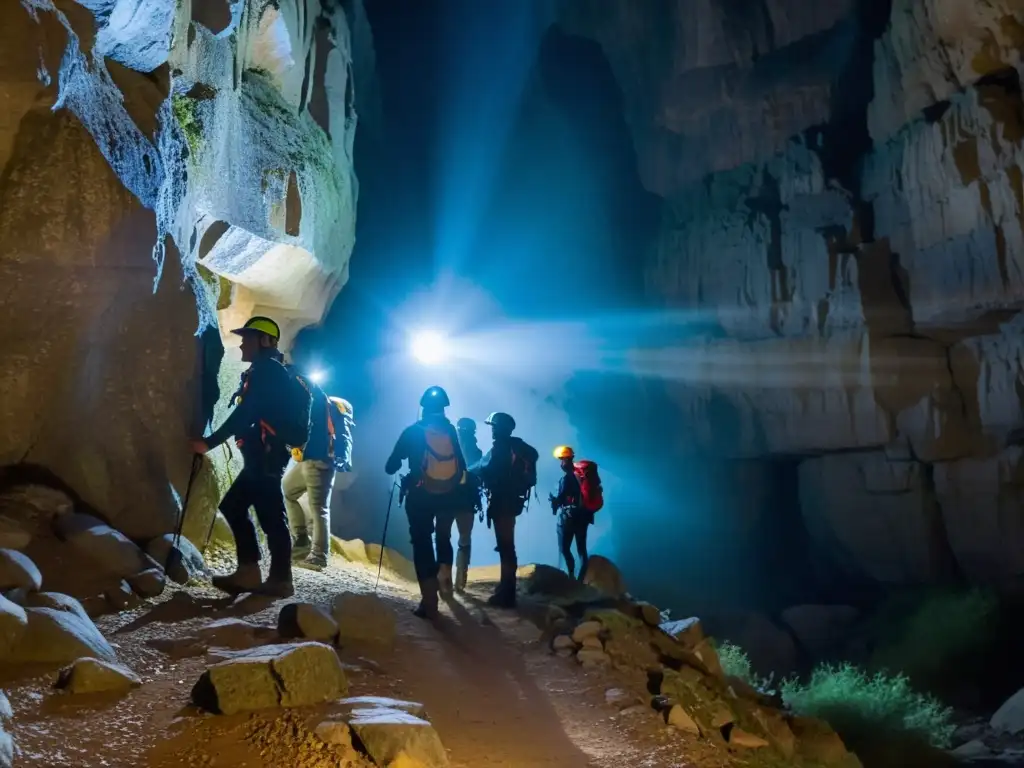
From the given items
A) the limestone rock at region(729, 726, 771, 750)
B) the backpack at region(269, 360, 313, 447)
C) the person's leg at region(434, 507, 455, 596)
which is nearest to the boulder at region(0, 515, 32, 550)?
the backpack at region(269, 360, 313, 447)

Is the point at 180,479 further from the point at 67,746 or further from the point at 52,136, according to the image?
the point at 67,746

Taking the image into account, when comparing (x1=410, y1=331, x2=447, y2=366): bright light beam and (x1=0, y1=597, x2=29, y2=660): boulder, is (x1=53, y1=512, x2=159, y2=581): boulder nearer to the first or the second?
(x1=0, y1=597, x2=29, y2=660): boulder

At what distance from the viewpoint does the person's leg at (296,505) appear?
859 cm

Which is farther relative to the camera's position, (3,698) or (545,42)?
(545,42)

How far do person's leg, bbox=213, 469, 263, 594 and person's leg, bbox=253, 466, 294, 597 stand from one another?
81 mm

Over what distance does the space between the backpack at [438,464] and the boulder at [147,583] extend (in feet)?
6.81

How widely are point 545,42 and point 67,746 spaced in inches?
1066

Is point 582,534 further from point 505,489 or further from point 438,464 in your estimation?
point 438,464

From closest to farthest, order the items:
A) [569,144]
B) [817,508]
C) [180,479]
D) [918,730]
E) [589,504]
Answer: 1. [180,479]
2. [918,730]
3. [589,504]
4. [817,508]
5. [569,144]

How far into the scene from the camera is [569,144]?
25812 millimetres

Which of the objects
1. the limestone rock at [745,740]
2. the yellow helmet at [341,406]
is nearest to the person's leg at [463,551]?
the yellow helmet at [341,406]

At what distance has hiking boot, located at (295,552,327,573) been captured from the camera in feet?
26.2

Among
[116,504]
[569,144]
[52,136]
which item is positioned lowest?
[116,504]

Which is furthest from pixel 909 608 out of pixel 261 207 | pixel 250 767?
pixel 250 767
